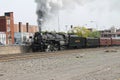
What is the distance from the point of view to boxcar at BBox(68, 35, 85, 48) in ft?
136

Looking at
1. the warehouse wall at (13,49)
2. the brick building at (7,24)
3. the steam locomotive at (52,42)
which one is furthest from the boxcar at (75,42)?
the brick building at (7,24)

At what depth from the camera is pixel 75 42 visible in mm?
43031

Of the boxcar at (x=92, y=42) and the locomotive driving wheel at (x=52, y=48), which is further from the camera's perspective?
the boxcar at (x=92, y=42)

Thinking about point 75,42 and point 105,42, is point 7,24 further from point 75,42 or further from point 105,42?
point 75,42

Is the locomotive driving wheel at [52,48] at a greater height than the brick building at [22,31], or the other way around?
the brick building at [22,31]

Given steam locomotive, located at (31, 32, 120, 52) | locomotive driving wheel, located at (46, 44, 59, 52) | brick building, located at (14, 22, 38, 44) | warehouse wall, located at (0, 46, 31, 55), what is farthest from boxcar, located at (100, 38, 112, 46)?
brick building, located at (14, 22, 38, 44)

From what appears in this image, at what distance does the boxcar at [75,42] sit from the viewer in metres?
41.3

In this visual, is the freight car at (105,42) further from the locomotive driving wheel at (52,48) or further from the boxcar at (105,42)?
the locomotive driving wheel at (52,48)

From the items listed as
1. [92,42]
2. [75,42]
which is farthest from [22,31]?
[75,42]

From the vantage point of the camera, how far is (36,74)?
1470cm

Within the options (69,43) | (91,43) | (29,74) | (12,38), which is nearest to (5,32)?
(12,38)

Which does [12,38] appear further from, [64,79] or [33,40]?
[64,79]

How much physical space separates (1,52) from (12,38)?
201 ft

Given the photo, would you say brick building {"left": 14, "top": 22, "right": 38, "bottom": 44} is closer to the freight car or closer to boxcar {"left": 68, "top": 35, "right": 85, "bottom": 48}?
the freight car
